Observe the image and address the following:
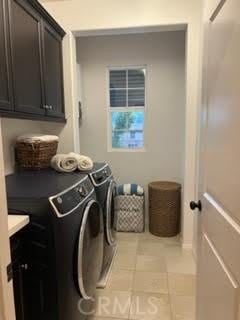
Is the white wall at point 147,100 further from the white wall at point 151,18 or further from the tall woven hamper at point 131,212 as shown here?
the white wall at point 151,18

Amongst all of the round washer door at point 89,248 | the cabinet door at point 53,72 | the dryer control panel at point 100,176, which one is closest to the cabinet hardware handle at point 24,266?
the round washer door at point 89,248

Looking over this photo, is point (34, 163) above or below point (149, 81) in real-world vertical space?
below

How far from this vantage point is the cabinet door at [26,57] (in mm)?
1563

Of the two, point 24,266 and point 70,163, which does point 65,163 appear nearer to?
point 70,163

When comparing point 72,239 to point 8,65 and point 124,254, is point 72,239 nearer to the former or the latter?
point 8,65

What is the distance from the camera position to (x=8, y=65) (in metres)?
1.48

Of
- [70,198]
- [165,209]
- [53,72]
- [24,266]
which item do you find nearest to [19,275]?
[24,266]

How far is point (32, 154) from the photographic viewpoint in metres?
2.02

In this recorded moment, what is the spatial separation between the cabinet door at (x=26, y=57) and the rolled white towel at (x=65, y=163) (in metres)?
0.40

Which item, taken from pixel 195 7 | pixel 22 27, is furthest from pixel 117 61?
pixel 22 27

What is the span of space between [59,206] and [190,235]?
A: 1941mm

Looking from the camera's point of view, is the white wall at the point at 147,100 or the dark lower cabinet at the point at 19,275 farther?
the white wall at the point at 147,100

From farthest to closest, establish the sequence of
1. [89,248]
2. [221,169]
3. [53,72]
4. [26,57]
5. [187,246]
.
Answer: [187,246] → [53,72] → [26,57] → [89,248] → [221,169]

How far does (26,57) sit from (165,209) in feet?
7.28
